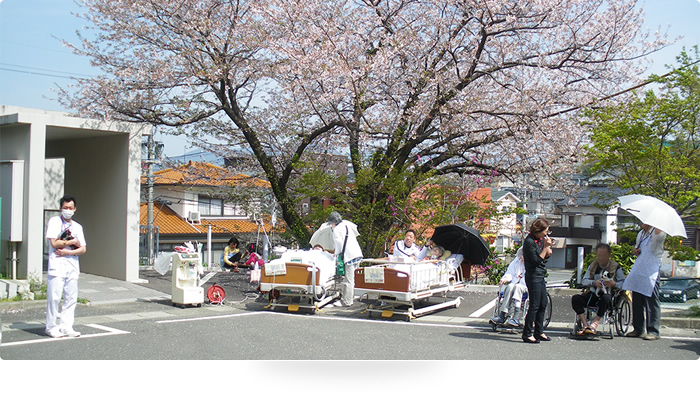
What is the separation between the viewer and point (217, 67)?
1383 cm

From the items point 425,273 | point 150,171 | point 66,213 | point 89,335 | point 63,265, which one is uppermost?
point 150,171

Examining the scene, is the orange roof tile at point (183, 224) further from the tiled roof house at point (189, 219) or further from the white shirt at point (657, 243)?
the white shirt at point (657, 243)

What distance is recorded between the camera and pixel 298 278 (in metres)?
10.2

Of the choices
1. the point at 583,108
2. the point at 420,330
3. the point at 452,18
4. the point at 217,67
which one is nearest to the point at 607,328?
the point at 420,330

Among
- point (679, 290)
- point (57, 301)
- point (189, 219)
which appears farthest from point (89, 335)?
point (189, 219)

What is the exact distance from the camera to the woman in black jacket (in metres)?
A: 7.53

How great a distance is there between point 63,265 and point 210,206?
909 inches

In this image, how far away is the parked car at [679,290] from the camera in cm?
1375

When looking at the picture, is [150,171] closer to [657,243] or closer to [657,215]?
[657,243]

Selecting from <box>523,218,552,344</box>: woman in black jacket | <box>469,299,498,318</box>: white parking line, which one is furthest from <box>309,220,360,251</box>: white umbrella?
<box>523,218,552,344</box>: woman in black jacket

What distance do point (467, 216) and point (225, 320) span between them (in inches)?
284

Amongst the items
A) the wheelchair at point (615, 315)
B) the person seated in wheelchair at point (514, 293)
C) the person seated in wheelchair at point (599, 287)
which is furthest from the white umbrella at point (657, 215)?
the person seated in wheelchair at point (514, 293)

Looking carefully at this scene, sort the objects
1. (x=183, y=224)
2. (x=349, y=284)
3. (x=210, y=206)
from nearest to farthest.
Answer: (x=349, y=284)
(x=183, y=224)
(x=210, y=206)

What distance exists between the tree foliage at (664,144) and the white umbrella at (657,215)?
11.7 feet
